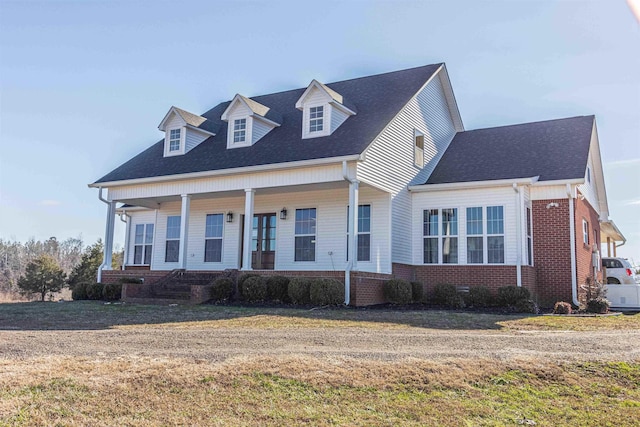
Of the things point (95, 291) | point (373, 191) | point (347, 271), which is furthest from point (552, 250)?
point (95, 291)

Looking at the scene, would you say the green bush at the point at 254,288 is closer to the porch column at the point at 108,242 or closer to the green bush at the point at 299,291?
the green bush at the point at 299,291

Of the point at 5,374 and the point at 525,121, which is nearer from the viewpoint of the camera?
the point at 5,374

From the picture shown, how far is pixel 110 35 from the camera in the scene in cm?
1408

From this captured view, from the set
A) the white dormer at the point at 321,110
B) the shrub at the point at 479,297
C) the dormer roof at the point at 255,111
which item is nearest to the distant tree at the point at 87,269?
the dormer roof at the point at 255,111

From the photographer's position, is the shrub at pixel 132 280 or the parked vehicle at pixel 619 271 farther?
the parked vehicle at pixel 619 271

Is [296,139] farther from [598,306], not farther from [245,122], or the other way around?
[598,306]

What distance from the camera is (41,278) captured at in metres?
27.9

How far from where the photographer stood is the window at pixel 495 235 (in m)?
16.4

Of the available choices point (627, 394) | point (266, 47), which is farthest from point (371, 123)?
point (627, 394)

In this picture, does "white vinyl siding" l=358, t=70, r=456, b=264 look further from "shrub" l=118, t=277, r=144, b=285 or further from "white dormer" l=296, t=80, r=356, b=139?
"shrub" l=118, t=277, r=144, b=285

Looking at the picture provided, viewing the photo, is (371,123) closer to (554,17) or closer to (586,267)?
(586,267)

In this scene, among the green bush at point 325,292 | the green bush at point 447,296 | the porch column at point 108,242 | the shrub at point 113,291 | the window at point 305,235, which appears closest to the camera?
the green bush at point 325,292

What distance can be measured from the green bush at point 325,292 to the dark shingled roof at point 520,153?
18.7 ft

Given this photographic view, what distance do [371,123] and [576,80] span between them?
7.37m
